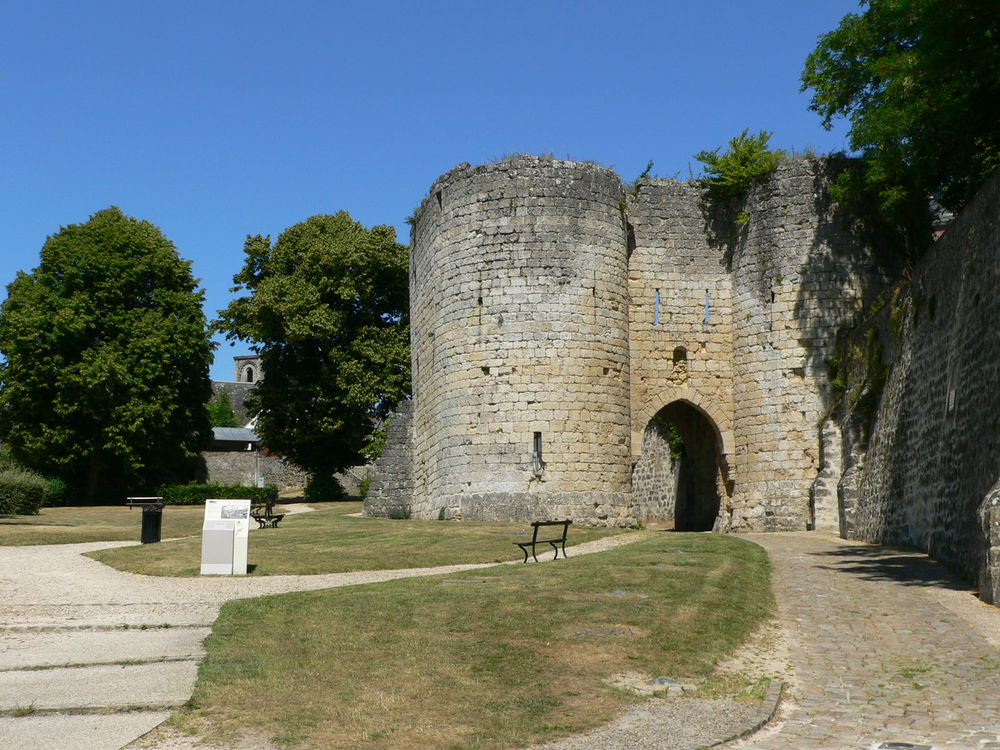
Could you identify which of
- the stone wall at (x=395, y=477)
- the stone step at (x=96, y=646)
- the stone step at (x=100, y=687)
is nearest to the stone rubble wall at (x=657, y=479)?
the stone wall at (x=395, y=477)

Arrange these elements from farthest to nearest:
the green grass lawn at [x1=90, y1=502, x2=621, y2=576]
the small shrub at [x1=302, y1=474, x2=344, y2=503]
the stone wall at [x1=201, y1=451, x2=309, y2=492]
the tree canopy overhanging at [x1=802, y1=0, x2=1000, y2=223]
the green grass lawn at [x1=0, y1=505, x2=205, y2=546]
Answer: the stone wall at [x1=201, y1=451, x2=309, y2=492]
the small shrub at [x1=302, y1=474, x2=344, y2=503]
the green grass lawn at [x1=0, y1=505, x2=205, y2=546]
the green grass lawn at [x1=90, y1=502, x2=621, y2=576]
the tree canopy overhanging at [x1=802, y1=0, x2=1000, y2=223]

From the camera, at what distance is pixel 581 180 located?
2280 cm

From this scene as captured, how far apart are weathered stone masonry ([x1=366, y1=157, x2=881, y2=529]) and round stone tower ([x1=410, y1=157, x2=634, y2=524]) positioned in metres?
0.04

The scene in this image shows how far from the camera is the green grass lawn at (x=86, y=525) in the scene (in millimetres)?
19125

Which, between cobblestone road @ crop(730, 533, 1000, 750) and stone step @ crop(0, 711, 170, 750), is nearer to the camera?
stone step @ crop(0, 711, 170, 750)

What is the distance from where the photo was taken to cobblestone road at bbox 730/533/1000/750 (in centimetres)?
609

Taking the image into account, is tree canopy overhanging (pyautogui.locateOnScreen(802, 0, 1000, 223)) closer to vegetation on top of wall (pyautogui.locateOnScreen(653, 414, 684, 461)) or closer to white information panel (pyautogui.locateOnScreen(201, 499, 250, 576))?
vegetation on top of wall (pyautogui.locateOnScreen(653, 414, 684, 461))

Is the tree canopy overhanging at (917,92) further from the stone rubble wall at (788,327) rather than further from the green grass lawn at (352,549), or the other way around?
the green grass lawn at (352,549)

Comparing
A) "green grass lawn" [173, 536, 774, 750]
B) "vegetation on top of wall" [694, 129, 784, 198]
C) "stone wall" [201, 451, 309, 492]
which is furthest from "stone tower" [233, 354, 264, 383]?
"green grass lawn" [173, 536, 774, 750]

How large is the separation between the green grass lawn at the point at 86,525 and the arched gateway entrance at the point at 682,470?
36.7 feet

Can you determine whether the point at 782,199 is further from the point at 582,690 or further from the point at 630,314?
the point at 582,690

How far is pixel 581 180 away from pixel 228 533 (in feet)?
41.0

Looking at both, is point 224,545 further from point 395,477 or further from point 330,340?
Answer: point 330,340

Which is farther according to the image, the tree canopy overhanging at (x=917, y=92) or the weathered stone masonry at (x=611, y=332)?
the weathered stone masonry at (x=611, y=332)
